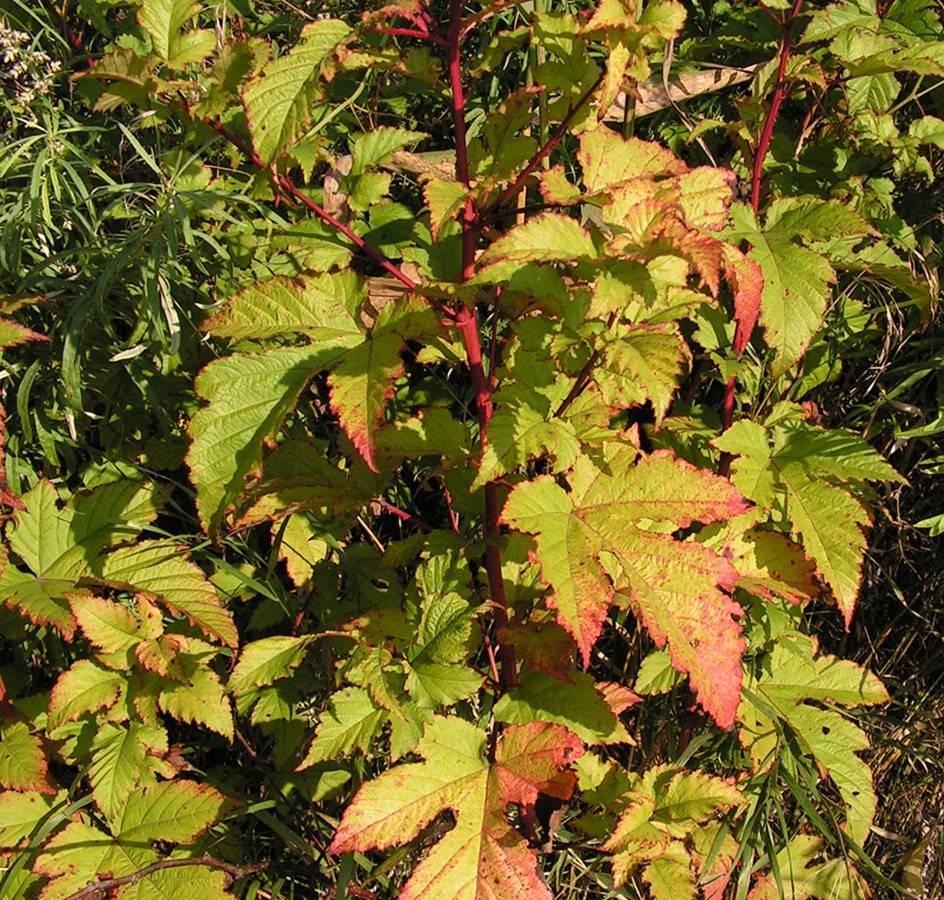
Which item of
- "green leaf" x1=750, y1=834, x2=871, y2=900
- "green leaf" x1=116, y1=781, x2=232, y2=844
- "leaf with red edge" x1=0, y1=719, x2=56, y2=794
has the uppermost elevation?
"leaf with red edge" x1=0, y1=719, x2=56, y2=794

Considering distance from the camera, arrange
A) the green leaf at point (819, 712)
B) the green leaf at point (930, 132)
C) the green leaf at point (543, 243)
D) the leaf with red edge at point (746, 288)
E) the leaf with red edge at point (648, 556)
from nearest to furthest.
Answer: the green leaf at point (543, 243), the leaf with red edge at point (648, 556), the leaf with red edge at point (746, 288), the green leaf at point (819, 712), the green leaf at point (930, 132)

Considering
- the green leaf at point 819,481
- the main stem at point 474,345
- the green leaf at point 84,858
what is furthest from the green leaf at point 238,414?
the green leaf at point 819,481

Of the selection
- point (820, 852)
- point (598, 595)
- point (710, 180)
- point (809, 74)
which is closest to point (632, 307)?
point (710, 180)

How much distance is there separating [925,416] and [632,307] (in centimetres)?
124

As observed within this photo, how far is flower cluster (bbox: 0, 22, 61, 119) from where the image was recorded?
7.08ft

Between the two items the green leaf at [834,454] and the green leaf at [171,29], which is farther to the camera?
the green leaf at [834,454]

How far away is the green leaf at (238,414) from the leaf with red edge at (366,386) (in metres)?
0.07

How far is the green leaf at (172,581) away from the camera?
186 centimetres

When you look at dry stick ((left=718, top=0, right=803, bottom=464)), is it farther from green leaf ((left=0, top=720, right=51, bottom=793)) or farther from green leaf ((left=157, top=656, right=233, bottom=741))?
green leaf ((left=0, top=720, right=51, bottom=793))

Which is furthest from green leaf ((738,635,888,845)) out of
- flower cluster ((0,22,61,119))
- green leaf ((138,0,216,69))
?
flower cluster ((0,22,61,119))

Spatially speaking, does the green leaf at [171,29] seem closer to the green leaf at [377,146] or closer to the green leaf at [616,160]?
the green leaf at [377,146]

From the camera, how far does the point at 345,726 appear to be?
169 centimetres

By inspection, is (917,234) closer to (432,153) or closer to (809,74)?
(809,74)

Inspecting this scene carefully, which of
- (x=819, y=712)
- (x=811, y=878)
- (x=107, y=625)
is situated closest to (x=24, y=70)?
(x=107, y=625)
